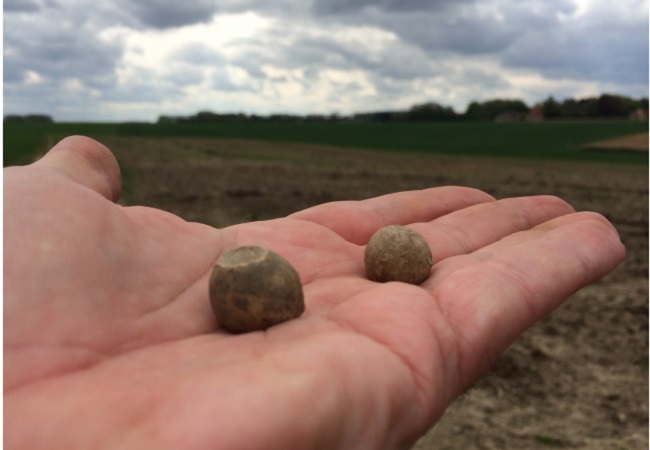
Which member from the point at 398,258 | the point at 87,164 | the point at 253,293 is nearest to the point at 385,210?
the point at 398,258

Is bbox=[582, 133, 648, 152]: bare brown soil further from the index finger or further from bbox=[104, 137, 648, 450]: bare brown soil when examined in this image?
the index finger

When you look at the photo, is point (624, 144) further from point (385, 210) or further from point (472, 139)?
point (385, 210)

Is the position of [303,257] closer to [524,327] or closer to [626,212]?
[524,327]

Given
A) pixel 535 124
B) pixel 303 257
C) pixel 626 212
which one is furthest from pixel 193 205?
pixel 535 124

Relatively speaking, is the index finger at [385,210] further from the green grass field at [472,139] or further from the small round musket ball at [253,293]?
the green grass field at [472,139]

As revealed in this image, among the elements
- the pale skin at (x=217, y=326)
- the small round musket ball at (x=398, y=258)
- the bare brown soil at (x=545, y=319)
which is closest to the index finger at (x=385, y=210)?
the pale skin at (x=217, y=326)
